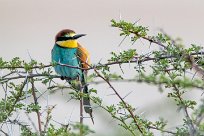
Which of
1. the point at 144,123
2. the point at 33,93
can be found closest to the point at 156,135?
the point at 144,123

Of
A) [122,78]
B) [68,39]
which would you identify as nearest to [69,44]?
[68,39]

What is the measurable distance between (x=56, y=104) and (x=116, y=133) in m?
0.56

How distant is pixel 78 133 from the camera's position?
134 cm

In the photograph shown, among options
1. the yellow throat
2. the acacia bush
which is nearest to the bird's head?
the yellow throat

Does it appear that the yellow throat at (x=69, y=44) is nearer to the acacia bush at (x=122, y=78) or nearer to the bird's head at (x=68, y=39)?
the bird's head at (x=68, y=39)

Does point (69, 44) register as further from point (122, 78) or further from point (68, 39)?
point (122, 78)

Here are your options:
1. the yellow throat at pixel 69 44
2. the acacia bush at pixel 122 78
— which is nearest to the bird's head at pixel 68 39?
the yellow throat at pixel 69 44

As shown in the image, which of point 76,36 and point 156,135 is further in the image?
point 76,36

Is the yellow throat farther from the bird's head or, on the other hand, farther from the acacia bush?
the acacia bush

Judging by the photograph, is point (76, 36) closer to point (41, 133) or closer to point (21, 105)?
point (21, 105)

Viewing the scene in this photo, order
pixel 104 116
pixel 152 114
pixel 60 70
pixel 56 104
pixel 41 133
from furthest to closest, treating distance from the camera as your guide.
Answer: pixel 60 70 → pixel 56 104 → pixel 41 133 → pixel 104 116 → pixel 152 114

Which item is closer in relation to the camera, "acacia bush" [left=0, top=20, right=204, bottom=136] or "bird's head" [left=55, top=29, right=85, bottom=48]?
"acacia bush" [left=0, top=20, right=204, bottom=136]

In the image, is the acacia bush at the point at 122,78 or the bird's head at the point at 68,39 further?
the bird's head at the point at 68,39

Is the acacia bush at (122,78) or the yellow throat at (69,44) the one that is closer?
the acacia bush at (122,78)
